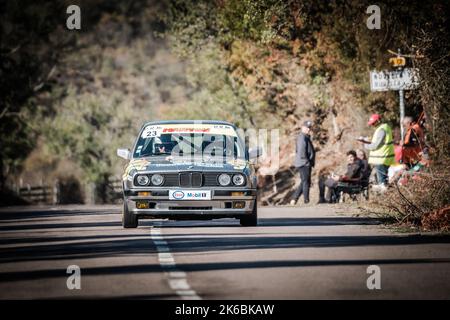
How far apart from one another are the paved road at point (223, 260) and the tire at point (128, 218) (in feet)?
0.53

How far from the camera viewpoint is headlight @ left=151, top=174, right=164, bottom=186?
1767 cm

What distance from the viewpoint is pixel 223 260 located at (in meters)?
12.7

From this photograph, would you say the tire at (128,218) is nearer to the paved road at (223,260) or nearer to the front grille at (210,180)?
the paved road at (223,260)

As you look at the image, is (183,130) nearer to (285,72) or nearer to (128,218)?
(128,218)

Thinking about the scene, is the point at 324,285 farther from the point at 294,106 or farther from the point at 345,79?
the point at 294,106

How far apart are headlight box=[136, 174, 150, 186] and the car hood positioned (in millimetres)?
109

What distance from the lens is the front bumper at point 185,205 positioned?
1744 centimetres

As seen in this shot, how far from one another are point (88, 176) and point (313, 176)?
4135 centimetres

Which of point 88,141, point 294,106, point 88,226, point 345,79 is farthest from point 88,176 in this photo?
point 88,226

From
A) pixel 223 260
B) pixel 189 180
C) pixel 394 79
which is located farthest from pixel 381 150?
pixel 223 260

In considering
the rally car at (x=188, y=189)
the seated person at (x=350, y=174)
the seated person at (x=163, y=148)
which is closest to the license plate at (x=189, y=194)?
the rally car at (x=188, y=189)

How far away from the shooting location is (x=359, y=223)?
19.3 m

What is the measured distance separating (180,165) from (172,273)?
6451 millimetres

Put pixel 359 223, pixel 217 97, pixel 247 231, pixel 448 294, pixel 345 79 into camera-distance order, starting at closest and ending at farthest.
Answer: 1. pixel 448 294
2. pixel 247 231
3. pixel 359 223
4. pixel 345 79
5. pixel 217 97
